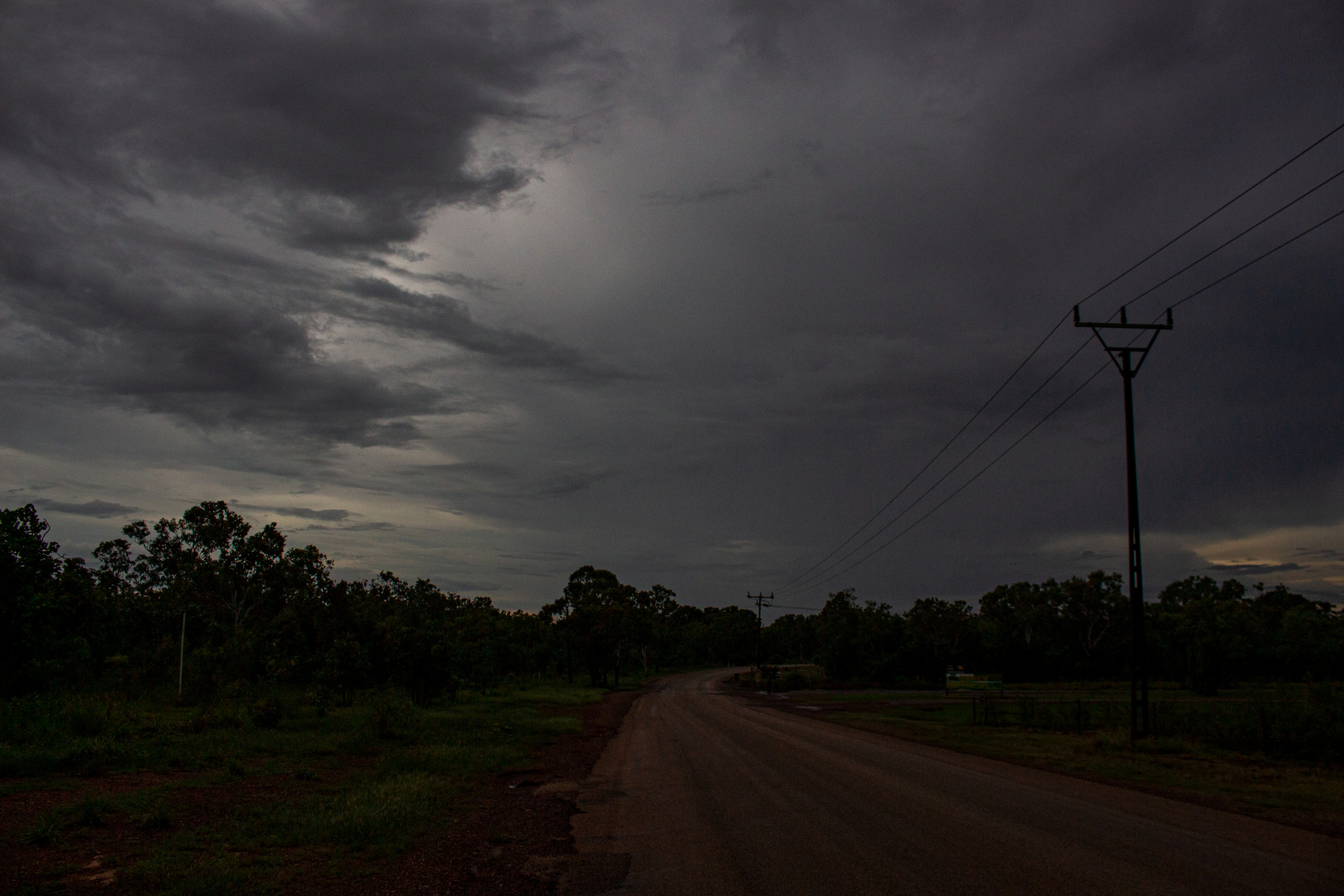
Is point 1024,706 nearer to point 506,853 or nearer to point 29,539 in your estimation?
point 506,853

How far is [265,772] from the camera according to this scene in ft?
48.0

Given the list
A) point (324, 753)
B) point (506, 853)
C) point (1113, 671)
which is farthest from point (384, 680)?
point (1113, 671)

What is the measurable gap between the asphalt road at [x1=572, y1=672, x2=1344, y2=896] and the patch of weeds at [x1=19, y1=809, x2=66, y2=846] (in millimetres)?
5993

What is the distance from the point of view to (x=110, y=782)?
12.4 meters

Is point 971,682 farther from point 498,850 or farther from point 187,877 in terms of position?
point 187,877

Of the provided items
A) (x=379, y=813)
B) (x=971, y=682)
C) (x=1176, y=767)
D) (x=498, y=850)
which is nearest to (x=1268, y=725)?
(x=1176, y=767)

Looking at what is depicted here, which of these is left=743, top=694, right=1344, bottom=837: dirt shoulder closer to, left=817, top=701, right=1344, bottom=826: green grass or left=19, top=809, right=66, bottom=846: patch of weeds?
left=817, top=701, right=1344, bottom=826: green grass

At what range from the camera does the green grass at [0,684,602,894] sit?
8883 mm

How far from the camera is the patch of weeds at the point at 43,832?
865cm

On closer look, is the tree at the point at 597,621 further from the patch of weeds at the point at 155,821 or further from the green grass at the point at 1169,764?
the patch of weeds at the point at 155,821

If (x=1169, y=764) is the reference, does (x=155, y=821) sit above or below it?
above

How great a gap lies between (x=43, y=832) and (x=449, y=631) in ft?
108

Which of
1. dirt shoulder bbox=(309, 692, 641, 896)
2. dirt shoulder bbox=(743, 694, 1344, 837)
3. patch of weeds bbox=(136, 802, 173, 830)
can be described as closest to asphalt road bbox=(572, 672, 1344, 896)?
dirt shoulder bbox=(309, 692, 641, 896)

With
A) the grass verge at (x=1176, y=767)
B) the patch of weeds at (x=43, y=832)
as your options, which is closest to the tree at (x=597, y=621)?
the grass verge at (x=1176, y=767)
